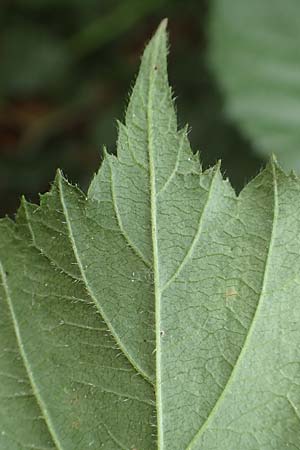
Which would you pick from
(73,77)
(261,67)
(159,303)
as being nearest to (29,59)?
(73,77)

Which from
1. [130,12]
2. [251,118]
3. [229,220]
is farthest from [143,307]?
[130,12]

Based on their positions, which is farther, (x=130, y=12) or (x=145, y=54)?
(x=130, y=12)

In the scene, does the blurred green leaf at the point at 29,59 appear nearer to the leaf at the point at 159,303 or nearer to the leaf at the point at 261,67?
the leaf at the point at 261,67

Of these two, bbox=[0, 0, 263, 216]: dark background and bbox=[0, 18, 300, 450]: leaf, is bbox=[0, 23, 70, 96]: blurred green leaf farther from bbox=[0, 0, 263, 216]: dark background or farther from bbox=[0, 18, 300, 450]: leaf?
bbox=[0, 18, 300, 450]: leaf

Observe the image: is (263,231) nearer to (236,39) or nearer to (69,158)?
(236,39)

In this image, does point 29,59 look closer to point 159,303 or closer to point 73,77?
point 73,77

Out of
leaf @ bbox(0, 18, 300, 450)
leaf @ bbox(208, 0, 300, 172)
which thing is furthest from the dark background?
leaf @ bbox(0, 18, 300, 450)
